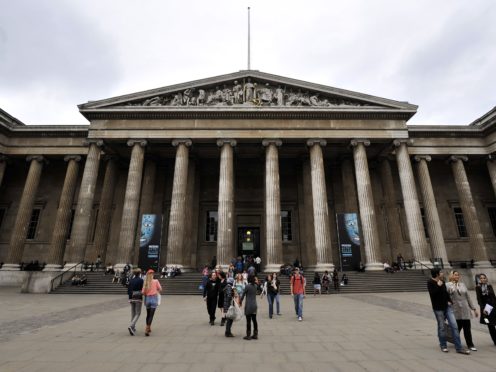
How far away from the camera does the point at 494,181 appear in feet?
84.1

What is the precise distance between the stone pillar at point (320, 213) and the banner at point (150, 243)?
1082cm

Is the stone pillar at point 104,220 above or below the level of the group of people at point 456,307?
above

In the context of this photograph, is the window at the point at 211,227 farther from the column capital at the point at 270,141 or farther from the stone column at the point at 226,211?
the column capital at the point at 270,141

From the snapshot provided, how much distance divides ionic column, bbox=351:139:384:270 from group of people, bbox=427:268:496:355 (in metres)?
15.0

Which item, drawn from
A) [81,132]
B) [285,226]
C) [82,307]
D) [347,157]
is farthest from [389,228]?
[81,132]

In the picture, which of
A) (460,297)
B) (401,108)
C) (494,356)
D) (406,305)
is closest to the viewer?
(494,356)

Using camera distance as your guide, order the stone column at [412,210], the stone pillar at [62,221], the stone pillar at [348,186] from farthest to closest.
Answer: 1. the stone pillar at [348,186]
2. the stone pillar at [62,221]
3. the stone column at [412,210]

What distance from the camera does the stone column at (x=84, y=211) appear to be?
20.0 metres

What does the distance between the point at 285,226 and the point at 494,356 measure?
21.7 meters

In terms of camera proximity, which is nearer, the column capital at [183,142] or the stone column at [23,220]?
the column capital at [183,142]

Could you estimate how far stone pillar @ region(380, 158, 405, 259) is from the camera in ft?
78.3

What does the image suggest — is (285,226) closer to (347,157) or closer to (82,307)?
(347,157)

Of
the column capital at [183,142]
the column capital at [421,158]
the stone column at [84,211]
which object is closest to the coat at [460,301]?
the column capital at [183,142]

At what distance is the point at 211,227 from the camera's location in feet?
88.4
